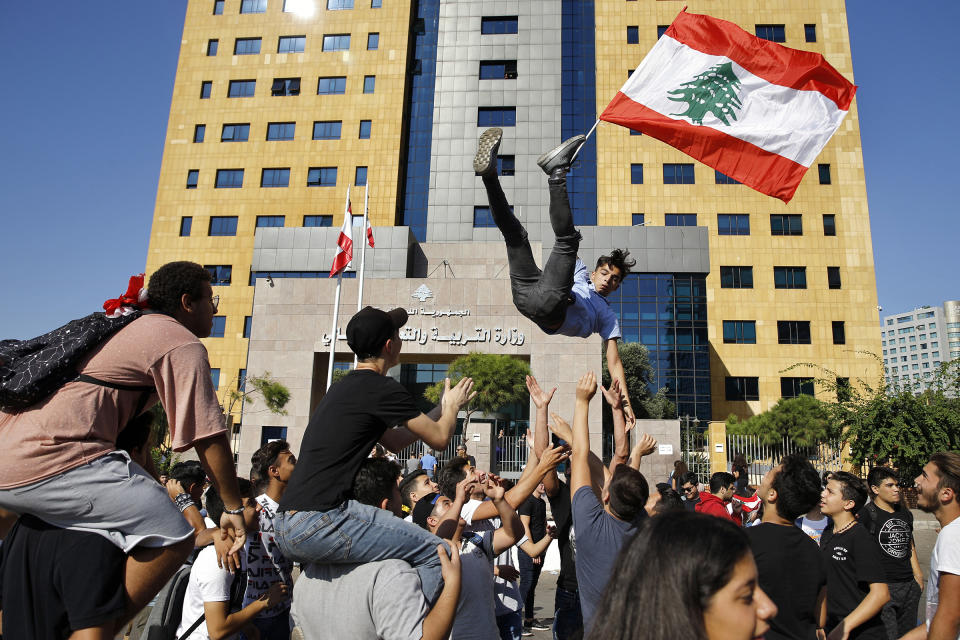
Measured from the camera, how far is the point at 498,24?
48656mm

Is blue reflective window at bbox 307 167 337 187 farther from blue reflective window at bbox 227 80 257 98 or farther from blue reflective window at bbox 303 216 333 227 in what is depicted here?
blue reflective window at bbox 227 80 257 98

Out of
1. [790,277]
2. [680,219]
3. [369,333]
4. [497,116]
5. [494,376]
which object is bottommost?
[369,333]

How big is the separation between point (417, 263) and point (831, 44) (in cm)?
3494

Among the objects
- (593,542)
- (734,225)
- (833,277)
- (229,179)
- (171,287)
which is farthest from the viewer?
(229,179)

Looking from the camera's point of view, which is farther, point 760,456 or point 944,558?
point 760,456

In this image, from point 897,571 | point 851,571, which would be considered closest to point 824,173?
point 897,571

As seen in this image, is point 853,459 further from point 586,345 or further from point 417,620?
point 417,620

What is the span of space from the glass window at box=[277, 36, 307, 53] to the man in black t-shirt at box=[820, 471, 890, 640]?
51696 mm

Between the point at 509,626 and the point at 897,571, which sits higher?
the point at 897,571

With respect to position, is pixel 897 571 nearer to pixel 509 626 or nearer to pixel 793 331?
pixel 509 626

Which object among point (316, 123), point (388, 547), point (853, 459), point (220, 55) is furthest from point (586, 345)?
point (220, 55)

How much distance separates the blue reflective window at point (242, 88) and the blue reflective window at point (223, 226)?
980 cm

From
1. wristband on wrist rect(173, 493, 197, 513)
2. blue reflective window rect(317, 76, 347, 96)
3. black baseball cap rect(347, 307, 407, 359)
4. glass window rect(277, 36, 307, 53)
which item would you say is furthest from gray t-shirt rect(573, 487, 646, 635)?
glass window rect(277, 36, 307, 53)

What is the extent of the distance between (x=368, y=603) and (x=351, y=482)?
0.52 m
